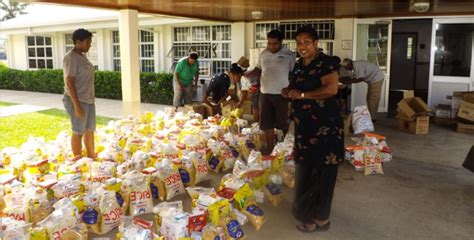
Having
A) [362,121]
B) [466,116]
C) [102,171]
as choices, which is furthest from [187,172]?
[466,116]

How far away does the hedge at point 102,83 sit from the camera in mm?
11016

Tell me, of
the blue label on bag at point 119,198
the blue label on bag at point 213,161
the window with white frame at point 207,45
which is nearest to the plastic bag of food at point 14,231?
the blue label on bag at point 119,198

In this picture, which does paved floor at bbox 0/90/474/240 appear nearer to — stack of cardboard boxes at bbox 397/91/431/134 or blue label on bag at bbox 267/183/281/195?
blue label on bag at bbox 267/183/281/195

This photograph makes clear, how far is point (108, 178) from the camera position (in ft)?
12.4

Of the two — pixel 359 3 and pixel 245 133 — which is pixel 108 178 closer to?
pixel 245 133

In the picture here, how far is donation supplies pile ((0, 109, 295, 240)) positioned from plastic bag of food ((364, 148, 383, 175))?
944mm

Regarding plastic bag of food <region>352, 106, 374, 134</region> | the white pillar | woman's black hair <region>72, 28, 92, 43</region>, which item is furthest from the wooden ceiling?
woman's black hair <region>72, 28, 92, 43</region>

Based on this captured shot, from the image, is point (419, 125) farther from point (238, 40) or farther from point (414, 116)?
point (238, 40)

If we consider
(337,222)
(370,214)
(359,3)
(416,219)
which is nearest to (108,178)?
(337,222)

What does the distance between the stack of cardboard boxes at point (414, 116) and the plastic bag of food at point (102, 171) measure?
17.8ft

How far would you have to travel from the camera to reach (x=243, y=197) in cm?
343

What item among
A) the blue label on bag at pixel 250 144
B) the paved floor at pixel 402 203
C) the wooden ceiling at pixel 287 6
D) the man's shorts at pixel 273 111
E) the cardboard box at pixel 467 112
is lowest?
the paved floor at pixel 402 203

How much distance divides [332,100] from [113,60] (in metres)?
11.9

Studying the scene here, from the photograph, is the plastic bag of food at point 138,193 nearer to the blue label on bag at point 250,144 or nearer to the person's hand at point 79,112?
the person's hand at point 79,112
